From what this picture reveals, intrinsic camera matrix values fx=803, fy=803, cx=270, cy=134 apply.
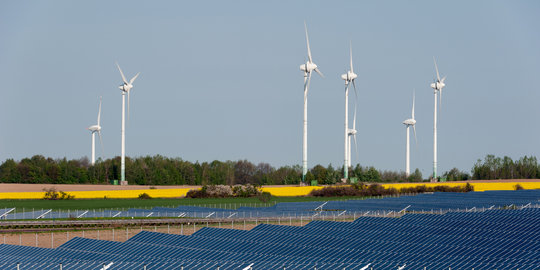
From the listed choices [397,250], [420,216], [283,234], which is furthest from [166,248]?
[420,216]

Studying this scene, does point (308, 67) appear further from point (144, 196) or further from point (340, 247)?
point (340, 247)

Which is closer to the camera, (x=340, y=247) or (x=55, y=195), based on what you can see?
(x=340, y=247)

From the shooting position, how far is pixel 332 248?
229 feet

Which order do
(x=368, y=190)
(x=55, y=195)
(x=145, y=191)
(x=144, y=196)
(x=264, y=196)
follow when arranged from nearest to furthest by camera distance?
1. (x=264, y=196)
2. (x=55, y=195)
3. (x=144, y=196)
4. (x=145, y=191)
5. (x=368, y=190)

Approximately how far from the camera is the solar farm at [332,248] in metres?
58.5

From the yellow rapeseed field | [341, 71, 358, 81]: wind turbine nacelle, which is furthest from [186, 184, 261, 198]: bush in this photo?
[341, 71, 358, 81]: wind turbine nacelle

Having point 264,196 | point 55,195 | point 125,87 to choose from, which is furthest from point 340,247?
point 125,87

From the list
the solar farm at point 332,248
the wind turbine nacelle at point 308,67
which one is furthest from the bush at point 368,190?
the solar farm at point 332,248

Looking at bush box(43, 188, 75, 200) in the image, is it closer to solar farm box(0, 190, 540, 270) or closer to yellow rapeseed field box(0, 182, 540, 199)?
yellow rapeseed field box(0, 182, 540, 199)

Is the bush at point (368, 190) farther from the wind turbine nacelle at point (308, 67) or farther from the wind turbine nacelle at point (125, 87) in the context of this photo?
the wind turbine nacelle at point (125, 87)

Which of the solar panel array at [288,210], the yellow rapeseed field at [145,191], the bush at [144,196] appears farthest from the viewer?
the bush at [144,196]

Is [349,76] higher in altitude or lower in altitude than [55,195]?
higher

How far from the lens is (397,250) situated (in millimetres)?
68562

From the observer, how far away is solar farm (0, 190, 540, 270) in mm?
58500
